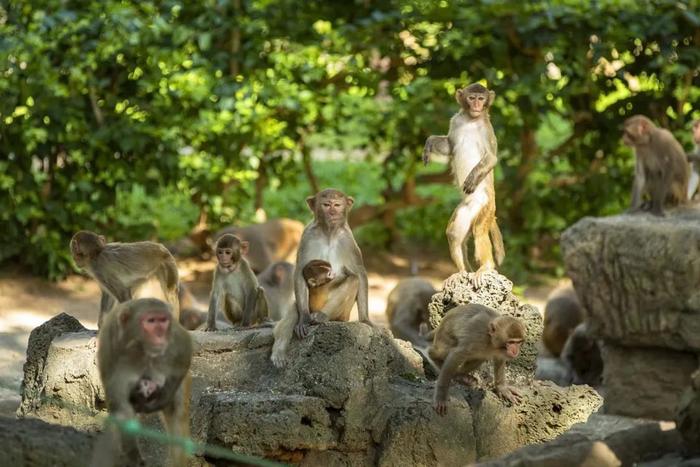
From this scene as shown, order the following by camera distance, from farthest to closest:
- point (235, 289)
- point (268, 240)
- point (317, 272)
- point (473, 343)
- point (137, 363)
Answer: point (268, 240), point (235, 289), point (317, 272), point (473, 343), point (137, 363)

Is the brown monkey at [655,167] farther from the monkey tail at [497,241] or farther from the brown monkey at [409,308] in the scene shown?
the brown monkey at [409,308]

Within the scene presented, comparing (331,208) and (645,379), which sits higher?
(331,208)

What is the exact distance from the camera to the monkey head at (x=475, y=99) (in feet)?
34.1

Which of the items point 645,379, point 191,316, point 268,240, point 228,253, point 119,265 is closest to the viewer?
point 645,379

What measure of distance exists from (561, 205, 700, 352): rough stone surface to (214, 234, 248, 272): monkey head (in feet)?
16.9

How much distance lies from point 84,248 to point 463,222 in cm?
306

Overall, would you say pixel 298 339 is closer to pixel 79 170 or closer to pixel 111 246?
pixel 111 246

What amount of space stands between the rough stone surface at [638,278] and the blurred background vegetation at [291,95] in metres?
9.71

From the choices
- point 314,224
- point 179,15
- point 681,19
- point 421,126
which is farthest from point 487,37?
point 314,224

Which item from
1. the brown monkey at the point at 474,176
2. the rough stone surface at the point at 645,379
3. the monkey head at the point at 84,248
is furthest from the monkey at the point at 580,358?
the rough stone surface at the point at 645,379

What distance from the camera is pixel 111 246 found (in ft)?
32.3

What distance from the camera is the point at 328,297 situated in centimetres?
986

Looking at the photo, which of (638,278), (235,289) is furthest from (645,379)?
(235,289)

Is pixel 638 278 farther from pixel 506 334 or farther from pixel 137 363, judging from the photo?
pixel 137 363
